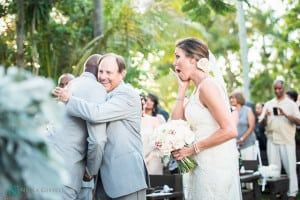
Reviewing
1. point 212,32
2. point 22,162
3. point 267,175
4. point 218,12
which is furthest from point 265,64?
point 22,162

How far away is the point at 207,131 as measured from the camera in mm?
4219

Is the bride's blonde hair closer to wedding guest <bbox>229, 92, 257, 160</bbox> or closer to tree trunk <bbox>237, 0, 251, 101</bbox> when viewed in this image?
wedding guest <bbox>229, 92, 257, 160</bbox>

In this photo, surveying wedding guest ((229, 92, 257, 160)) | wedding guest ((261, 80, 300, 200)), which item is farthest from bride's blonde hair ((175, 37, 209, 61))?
wedding guest ((229, 92, 257, 160))

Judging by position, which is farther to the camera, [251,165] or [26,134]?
[251,165]

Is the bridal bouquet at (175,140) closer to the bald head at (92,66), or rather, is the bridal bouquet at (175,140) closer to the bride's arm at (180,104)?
the bride's arm at (180,104)

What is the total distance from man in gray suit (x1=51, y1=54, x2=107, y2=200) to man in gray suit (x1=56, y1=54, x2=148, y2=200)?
8 cm

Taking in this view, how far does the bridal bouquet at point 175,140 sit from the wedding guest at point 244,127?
6.04 m

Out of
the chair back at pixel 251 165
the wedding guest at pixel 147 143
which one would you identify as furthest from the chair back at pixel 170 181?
the chair back at pixel 251 165

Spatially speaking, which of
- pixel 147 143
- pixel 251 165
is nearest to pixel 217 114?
pixel 147 143

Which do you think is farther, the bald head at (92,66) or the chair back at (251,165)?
the chair back at (251,165)

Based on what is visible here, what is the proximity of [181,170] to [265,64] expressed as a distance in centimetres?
2057

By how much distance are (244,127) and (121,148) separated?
640cm

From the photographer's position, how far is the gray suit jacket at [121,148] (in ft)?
14.1

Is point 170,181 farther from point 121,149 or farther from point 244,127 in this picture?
point 244,127
